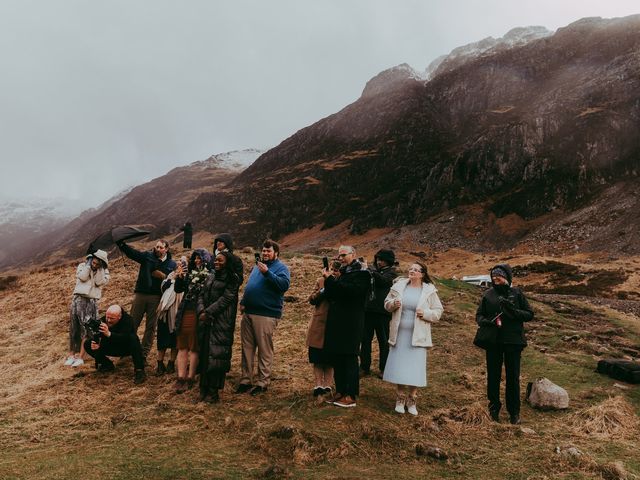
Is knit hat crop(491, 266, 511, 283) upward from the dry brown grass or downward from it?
upward

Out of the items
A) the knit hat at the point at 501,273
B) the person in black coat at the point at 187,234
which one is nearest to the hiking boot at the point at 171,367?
the knit hat at the point at 501,273

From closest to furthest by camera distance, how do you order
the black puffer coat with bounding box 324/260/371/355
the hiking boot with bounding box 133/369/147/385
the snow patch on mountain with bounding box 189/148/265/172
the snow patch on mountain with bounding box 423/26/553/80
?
the black puffer coat with bounding box 324/260/371/355 → the hiking boot with bounding box 133/369/147/385 → the snow patch on mountain with bounding box 423/26/553/80 → the snow patch on mountain with bounding box 189/148/265/172

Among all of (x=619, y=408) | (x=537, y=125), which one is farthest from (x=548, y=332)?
(x=537, y=125)

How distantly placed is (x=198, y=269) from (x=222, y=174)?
155510 mm

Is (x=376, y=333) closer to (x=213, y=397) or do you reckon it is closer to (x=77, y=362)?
(x=213, y=397)

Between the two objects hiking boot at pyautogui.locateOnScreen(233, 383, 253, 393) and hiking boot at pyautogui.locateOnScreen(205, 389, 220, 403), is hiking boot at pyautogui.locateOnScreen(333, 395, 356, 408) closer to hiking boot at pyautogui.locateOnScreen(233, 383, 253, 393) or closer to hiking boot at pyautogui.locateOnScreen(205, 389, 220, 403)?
hiking boot at pyautogui.locateOnScreen(233, 383, 253, 393)

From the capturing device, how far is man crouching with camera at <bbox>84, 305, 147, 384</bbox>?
289 inches

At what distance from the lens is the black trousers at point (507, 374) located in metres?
5.95

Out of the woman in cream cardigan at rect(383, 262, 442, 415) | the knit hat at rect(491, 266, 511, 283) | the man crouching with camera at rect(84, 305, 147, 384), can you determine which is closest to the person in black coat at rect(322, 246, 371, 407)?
the woman in cream cardigan at rect(383, 262, 442, 415)

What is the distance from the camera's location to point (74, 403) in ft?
20.5

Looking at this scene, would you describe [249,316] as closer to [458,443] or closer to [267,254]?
[267,254]

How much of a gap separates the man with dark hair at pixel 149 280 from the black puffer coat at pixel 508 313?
18.5 feet

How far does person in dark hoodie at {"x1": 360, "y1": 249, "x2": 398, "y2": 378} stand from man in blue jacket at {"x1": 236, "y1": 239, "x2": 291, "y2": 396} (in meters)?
1.72

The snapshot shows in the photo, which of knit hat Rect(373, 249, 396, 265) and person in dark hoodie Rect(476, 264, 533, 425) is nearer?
person in dark hoodie Rect(476, 264, 533, 425)
